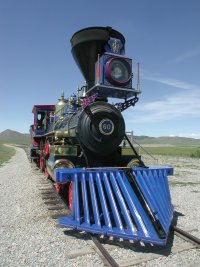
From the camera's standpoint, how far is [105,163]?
777 centimetres

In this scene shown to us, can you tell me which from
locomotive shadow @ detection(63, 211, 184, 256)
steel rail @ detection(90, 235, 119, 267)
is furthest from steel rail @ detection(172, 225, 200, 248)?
steel rail @ detection(90, 235, 119, 267)

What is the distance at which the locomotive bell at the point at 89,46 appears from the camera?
785cm

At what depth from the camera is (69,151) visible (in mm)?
7316

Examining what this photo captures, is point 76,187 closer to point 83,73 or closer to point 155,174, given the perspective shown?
point 155,174

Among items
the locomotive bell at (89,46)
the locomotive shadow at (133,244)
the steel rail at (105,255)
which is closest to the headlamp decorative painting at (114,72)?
the locomotive bell at (89,46)

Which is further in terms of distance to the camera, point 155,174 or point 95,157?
point 95,157

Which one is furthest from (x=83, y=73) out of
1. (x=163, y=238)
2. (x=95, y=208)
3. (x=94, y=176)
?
(x=163, y=238)

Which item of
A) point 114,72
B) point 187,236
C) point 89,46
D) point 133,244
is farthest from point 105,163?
point 89,46

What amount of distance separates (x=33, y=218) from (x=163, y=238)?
10.6 ft

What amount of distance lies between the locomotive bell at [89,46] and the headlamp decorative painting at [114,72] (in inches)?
14.9

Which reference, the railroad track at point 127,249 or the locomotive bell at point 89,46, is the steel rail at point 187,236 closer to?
the railroad track at point 127,249

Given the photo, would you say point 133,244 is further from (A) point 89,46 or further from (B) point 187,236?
(A) point 89,46

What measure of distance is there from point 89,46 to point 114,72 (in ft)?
4.30

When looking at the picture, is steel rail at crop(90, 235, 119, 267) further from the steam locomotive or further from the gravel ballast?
the steam locomotive
